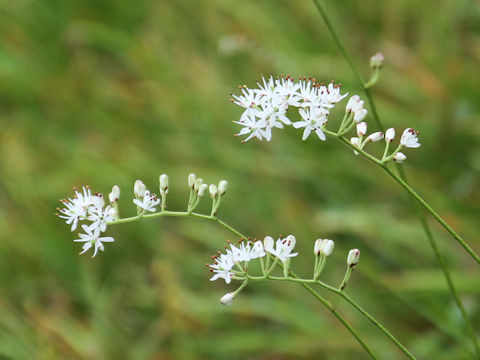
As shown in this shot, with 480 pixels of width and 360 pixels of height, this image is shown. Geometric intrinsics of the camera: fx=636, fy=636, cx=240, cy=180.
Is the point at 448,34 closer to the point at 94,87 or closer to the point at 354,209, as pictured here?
the point at 354,209

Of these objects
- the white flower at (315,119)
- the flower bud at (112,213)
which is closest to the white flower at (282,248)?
the white flower at (315,119)

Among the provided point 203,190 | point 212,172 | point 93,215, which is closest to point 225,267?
point 203,190

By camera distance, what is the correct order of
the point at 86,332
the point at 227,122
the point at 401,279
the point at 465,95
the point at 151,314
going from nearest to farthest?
the point at 401,279, the point at 86,332, the point at 151,314, the point at 465,95, the point at 227,122

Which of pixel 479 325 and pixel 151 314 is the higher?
pixel 151 314

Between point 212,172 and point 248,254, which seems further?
point 212,172

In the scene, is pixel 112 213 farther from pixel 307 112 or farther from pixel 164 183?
pixel 307 112

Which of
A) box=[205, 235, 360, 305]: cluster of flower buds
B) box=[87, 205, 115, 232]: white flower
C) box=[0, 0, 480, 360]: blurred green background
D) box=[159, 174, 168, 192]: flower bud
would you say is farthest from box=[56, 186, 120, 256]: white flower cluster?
box=[0, 0, 480, 360]: blurred green background

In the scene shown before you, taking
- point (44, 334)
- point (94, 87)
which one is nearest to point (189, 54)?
point (94, 87)

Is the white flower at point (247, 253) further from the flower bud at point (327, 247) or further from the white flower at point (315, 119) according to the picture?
the white flower at point (315, 119)

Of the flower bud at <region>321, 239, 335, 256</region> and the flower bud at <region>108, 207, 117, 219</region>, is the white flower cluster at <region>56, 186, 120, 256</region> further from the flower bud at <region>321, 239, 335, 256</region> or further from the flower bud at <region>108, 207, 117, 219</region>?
the flower bud at <region>321, 239, 335, 256</region>
